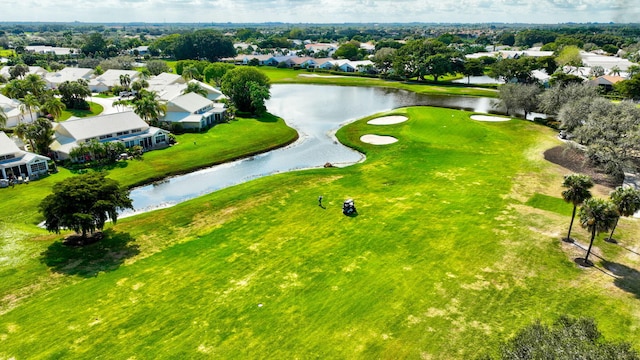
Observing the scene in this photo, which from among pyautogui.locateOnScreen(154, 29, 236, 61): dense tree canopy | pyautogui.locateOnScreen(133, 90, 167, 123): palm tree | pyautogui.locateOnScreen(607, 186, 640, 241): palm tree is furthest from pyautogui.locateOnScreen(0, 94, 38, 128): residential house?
pyautogui.locateOnScreen(154, 29, 236, 61): dense tree canopy

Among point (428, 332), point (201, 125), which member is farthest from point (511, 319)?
point (201, 125)

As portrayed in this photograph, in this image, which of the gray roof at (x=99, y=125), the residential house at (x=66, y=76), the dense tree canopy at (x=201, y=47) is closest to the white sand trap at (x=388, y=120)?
the gray roof at (x=99, y=125)

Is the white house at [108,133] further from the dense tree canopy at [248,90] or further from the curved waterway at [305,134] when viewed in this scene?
the dense tree canopy at [248,90]

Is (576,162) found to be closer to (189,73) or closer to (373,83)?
(373,83)

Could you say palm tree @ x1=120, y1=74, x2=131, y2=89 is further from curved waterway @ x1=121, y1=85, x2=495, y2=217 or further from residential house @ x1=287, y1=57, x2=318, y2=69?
residential house @ x1=287, y1=57, x2=318, y2=69

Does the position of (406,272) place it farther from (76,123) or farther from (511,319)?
(76,123)
